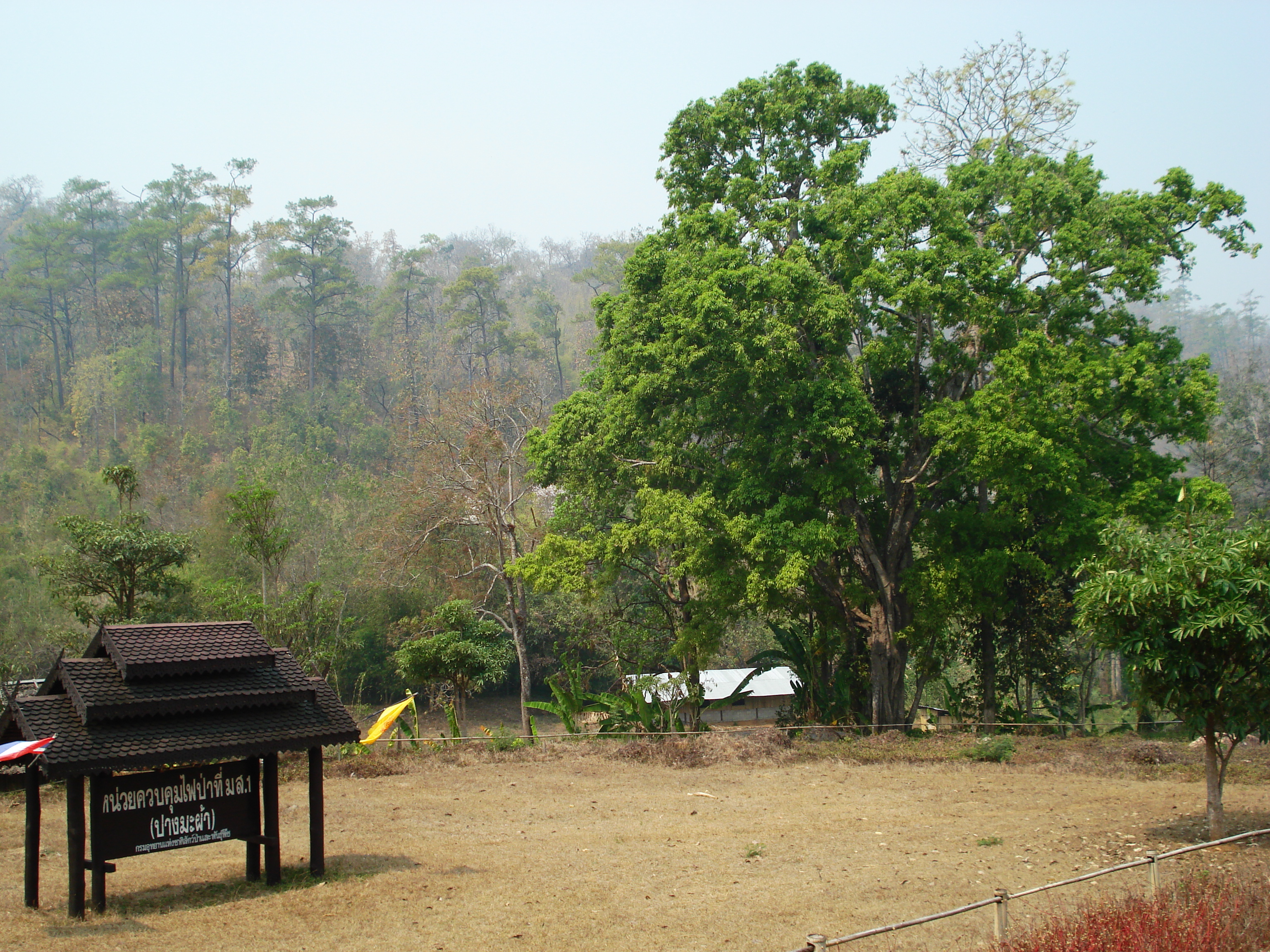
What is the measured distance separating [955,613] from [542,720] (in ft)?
64.1

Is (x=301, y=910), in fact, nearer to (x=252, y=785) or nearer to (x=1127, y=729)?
(x=252, y=785)

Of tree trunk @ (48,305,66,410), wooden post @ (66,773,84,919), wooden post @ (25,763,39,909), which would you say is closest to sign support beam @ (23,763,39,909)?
wooden post @ (25,763,39,909)

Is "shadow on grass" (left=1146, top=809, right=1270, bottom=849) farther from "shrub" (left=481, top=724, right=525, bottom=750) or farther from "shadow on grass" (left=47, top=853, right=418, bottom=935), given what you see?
"shrub" (left=481, top=724, right=525, bottom=750)

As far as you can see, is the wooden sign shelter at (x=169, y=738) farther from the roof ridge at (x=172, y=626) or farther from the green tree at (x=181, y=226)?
the green tree at (x=181, y=226)

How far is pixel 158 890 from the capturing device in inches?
367

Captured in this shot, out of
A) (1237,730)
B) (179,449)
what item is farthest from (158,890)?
(179,449)

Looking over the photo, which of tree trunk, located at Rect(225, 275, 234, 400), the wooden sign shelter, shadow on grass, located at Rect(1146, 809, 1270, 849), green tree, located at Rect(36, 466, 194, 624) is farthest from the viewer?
tree trunk, located at Rect(225, 275, 234, 400)

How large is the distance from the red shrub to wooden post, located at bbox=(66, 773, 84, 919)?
7467 mm

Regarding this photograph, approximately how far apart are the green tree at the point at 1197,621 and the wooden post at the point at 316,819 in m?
8.14

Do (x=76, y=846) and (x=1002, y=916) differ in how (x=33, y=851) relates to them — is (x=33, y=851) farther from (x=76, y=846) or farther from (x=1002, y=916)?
(x=1002, y=916)

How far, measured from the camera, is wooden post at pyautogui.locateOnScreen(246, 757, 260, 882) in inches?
375

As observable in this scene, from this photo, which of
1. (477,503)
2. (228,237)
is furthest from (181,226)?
(477,503)

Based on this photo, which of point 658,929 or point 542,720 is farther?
point 542,720

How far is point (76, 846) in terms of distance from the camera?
8398 mm
